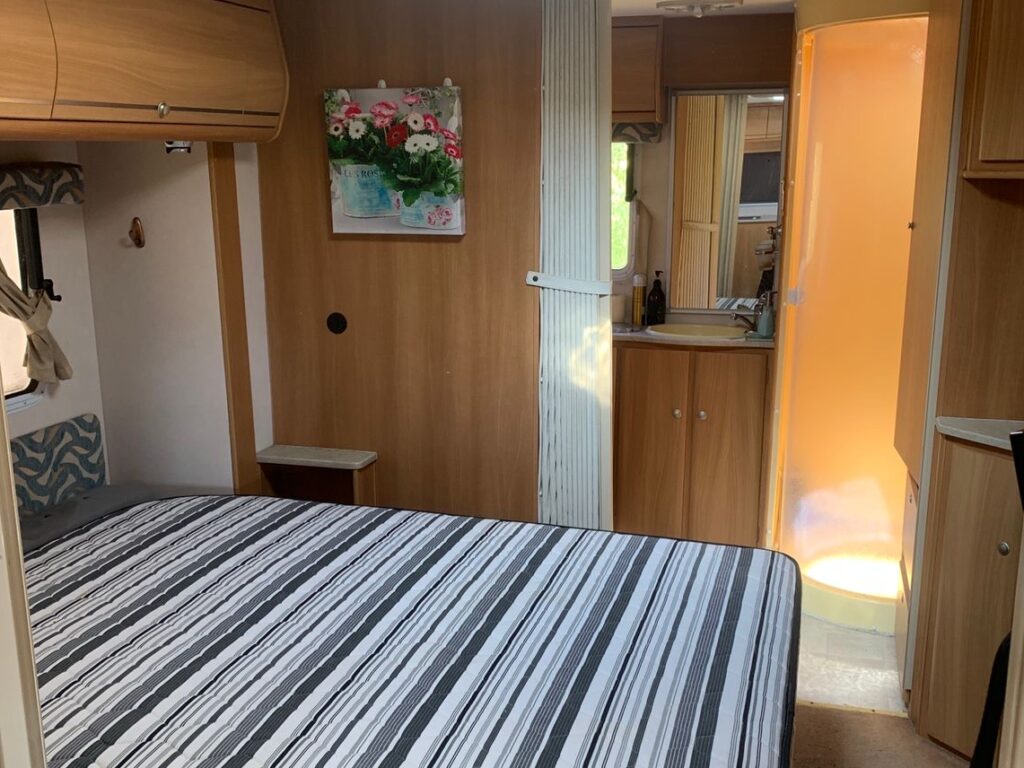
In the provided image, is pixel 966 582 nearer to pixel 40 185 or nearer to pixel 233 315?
pixel 233 315

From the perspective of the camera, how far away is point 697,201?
443cm

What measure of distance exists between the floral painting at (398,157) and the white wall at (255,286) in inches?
12.7

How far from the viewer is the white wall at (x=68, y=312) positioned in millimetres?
3246

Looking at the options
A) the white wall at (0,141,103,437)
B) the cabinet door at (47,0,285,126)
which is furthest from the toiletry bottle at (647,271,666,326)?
the white wall at (0,141,103,437)

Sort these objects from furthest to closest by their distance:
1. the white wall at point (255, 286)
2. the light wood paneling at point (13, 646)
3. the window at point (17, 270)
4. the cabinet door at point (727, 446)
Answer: the cabinet door at point (727, 446) < the white wall at point (255, 286) < the window at point (17, 270) < the light wood paneling at point (13, 646)

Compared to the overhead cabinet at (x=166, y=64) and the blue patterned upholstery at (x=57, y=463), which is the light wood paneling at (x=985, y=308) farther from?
the blue patterned upholstery at (x=57, y=463)

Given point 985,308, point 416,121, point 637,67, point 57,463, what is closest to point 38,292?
point 57,463

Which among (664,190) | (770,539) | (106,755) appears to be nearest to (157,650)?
(106,755)

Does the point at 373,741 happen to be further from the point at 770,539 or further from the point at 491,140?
the point at 770,539

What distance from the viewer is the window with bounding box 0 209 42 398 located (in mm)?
3105

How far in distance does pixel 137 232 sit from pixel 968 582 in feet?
9.27

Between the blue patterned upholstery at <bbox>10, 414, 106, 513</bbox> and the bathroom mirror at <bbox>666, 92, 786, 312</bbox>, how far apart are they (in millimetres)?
2533

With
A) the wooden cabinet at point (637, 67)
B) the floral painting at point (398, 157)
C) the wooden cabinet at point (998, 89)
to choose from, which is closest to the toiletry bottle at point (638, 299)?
the wooden cabinet at point (637, 67)

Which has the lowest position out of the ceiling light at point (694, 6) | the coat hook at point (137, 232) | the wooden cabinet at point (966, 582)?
the wooden cabinet at point (966, 582)
